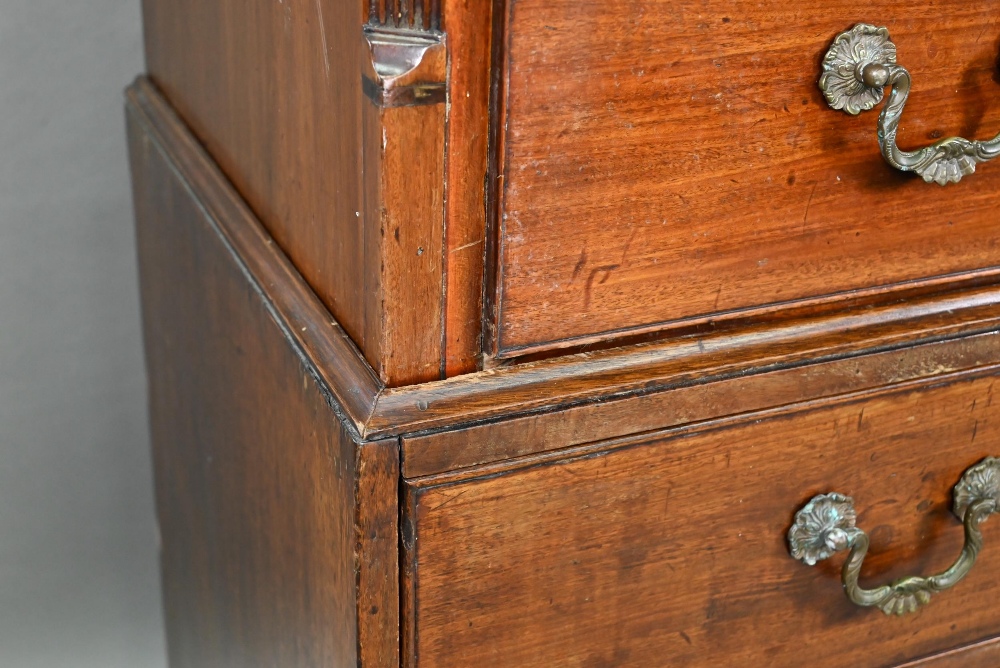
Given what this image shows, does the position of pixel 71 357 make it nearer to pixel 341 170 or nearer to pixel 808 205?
pixel 341 170

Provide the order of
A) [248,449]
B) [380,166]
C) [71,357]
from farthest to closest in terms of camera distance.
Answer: [71,357] < [248,449] < [380,166]

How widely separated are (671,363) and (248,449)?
0.27m

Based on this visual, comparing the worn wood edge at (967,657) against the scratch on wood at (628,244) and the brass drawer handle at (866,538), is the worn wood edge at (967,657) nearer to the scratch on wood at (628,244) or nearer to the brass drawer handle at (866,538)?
the brass drawer handle at (866,538)

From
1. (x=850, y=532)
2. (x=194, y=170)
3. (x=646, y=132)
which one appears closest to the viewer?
(x=646, y=132)

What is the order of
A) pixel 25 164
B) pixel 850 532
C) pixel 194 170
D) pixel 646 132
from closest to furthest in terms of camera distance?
1. pixel 646 132
2. pixel 850 532
3. pixel 194 170
4. pixel 25 164

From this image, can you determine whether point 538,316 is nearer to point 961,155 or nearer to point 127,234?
point 961,155

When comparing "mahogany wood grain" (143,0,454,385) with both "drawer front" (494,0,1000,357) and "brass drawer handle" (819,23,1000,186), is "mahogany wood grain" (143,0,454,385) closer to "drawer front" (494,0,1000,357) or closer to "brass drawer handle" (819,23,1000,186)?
"drawer front" (494,0,1000,357)

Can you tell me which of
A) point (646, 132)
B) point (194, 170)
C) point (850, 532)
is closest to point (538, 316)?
point (646, 132)

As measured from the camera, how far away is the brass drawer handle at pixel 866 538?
0.61 meters

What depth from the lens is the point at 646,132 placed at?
50 centimetres

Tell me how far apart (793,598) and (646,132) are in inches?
11.3

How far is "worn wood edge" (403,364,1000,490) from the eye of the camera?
517mm

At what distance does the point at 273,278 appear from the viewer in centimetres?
61

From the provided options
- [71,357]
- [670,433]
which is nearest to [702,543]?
[670,433]
